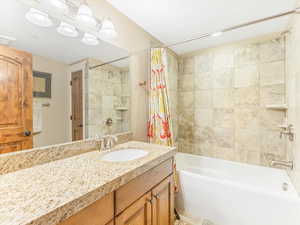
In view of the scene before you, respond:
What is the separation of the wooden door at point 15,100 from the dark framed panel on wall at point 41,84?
3 centimetres

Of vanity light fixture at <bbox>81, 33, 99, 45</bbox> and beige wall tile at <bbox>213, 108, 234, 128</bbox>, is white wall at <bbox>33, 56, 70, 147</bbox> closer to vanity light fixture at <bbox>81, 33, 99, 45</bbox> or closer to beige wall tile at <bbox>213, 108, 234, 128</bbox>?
vanity light fixture at <bbox>81, 33, 99, 45</bbox>

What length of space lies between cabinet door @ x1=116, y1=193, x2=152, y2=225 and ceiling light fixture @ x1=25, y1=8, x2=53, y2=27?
1.27 metres

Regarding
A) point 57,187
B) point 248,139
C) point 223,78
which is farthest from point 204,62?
point 57,187

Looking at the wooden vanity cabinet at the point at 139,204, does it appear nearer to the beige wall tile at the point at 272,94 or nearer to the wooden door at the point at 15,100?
the wooden door at the point at 15,100

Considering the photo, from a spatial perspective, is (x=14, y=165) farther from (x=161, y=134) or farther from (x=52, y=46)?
(x=161, y=134)

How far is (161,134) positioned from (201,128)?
1029 mm

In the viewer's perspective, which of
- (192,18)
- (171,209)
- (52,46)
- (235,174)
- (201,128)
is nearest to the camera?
(52,46)

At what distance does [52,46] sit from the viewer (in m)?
1.04

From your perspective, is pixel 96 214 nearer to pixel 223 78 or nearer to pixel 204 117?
pixel 204 117

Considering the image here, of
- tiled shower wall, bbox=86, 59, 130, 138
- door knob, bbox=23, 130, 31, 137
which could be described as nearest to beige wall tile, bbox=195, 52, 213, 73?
tiled shower wall, bbox=86, 59, 130, 138

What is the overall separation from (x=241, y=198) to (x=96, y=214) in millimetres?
1395

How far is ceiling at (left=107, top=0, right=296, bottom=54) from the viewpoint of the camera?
56.4 inches

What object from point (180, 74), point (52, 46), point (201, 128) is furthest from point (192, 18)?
point (201, 128)

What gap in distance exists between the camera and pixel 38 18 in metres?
0.97
